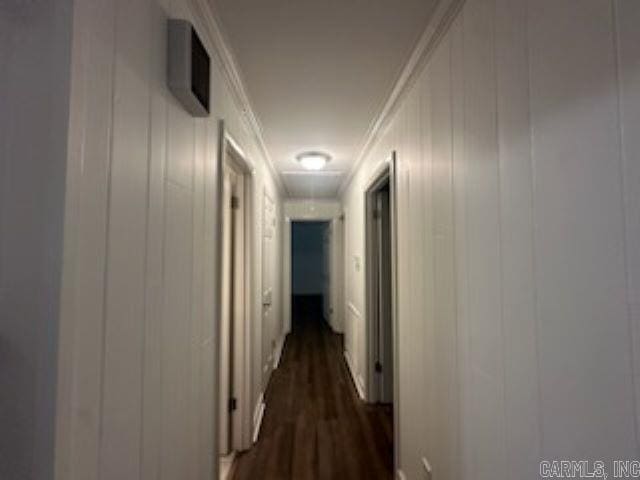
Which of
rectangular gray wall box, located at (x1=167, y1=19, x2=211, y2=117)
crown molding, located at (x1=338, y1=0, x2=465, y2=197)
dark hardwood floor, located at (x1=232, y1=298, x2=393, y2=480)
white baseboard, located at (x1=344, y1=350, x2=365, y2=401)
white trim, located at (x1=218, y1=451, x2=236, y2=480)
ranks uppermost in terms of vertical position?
crown molding, located at (x1=338, y1=0, x2=465, y2=197)

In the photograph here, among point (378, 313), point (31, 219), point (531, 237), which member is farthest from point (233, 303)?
point (531, 237)

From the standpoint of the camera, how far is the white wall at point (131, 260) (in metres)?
0.65

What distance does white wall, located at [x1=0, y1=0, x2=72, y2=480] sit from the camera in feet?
1.94

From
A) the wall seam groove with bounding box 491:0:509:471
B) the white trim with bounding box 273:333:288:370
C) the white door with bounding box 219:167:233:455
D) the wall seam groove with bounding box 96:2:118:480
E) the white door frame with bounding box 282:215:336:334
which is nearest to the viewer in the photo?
the wall seam groove with bounding box 96:2:118:480

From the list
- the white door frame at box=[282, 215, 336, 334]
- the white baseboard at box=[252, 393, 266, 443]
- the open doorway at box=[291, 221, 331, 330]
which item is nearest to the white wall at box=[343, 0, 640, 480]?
the white baseboard at box=[252, 393, 266, 443]

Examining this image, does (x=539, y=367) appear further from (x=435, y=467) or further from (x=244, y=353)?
(x=244, y=353)

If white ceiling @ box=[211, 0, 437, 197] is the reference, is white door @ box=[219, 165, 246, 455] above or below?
below

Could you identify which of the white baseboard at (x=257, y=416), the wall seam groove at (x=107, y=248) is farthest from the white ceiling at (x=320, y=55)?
the white baseboard at (x=257, y=416)

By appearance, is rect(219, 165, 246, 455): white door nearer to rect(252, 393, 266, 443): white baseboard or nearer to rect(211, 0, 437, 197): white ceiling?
rect(252, 393, 266, 443): white baseboard

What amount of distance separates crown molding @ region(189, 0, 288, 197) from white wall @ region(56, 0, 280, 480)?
35 millimetres

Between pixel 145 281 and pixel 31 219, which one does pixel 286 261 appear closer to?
pixel 145 281

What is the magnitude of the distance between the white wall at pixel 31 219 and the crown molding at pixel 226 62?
31.6 inches

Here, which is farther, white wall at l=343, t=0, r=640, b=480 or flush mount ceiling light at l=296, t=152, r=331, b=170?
flush mount ceiling light at l=296, t=152, r=331, b=170

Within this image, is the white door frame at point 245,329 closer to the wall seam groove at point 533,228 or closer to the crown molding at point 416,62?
the crown molding at point 416,62
